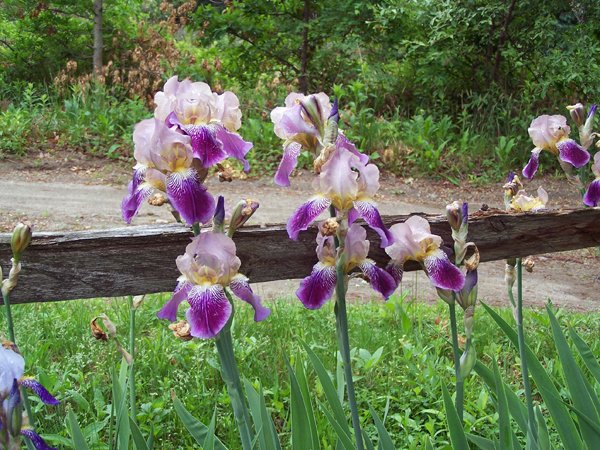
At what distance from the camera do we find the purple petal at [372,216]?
43.8 inches

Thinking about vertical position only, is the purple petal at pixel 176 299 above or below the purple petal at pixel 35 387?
above

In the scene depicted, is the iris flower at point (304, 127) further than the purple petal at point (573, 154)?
No

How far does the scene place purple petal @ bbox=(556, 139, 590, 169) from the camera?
1.89 meters

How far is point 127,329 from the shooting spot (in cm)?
316

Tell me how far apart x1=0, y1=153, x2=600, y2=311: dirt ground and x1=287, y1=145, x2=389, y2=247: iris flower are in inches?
120

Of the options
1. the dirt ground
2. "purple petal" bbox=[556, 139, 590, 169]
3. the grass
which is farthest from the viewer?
the dirt ground

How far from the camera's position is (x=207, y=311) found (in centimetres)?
104

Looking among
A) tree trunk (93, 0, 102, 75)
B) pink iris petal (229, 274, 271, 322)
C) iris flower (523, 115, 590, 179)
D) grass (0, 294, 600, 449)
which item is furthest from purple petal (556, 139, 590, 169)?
tree trunk (93, 0, 102, 75)

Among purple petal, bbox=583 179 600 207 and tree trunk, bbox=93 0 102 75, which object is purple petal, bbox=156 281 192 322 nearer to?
purple petal, bbox=583 179 600 207

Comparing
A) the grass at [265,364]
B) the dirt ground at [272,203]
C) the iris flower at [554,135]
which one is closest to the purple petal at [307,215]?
the grass at [265,364]

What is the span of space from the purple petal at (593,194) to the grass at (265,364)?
2.19 ft

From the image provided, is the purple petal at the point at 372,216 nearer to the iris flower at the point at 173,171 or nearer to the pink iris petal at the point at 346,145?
the pink iris petal at the point at 346,145

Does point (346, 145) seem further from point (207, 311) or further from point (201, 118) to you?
point (207, 311)

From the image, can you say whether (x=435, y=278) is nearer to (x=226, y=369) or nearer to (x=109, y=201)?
(x=226, y=369)
